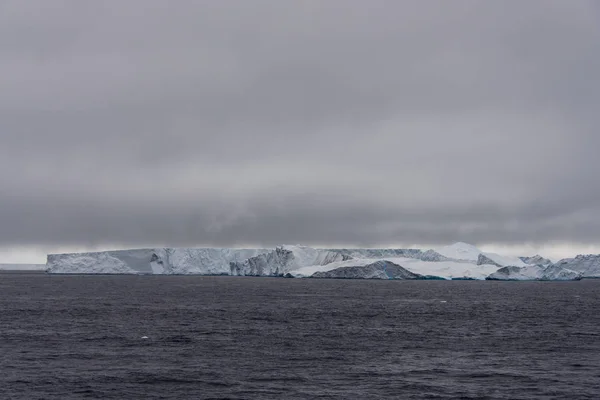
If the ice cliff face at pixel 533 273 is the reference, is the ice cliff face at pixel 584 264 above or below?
above

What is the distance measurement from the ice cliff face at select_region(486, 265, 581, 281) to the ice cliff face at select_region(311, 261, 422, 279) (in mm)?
17245

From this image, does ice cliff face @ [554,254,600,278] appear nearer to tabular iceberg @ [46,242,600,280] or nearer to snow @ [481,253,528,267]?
tabular iceberg @ [46,242,600,280]

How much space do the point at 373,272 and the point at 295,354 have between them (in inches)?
5025

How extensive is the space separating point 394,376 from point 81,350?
1763 cm

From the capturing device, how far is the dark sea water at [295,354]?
30359 mm

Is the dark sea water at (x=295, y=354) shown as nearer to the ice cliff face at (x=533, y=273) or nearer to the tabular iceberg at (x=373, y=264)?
the ice cliff face at (x=533, y=273)

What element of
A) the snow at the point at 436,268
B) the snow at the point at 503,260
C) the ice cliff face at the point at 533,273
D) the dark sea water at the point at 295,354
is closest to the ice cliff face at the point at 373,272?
the snow at the point at 436,268

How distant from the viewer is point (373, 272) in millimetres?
166000

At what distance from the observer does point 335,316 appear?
63.2 meters

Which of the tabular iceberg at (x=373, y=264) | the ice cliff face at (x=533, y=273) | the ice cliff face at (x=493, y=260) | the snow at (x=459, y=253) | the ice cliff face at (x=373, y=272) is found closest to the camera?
the ice cliff face at (x=533, y=273)

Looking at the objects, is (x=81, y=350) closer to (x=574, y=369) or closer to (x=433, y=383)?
(x=433, y=383)

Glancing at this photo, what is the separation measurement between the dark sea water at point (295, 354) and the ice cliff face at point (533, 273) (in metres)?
89.2

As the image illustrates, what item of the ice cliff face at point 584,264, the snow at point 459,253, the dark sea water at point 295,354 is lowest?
the dark sea water at point 295,354

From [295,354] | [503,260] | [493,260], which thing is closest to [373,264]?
[493,260]
